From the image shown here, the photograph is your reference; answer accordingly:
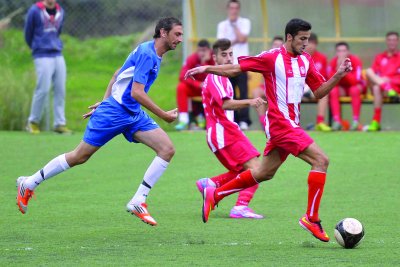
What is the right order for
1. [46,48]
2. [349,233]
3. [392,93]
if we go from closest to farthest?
[349,233]
[46,48]
[392,93]

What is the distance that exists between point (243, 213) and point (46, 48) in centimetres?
743

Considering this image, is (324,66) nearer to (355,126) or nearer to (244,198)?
(355,126)

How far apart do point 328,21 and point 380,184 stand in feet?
24.3

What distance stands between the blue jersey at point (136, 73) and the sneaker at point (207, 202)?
3.58ft

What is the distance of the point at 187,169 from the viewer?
516 inches

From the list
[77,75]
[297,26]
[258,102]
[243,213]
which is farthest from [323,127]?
[297,26]

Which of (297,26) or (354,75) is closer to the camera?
(297,26)

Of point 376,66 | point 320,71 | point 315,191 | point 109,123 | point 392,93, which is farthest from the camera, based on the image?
point 320,71

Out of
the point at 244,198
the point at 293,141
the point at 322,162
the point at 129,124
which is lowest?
the point at 244,198

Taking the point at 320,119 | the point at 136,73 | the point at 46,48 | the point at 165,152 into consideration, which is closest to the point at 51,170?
the point at 165,152

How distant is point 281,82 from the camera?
8398mm

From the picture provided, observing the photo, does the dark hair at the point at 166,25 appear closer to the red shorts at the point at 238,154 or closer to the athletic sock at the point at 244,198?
the red shorts at the point at 238,154

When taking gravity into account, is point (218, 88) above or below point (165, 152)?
above

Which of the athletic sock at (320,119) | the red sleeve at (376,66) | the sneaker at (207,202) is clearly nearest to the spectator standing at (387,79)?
the red sleeve at (376,66)
